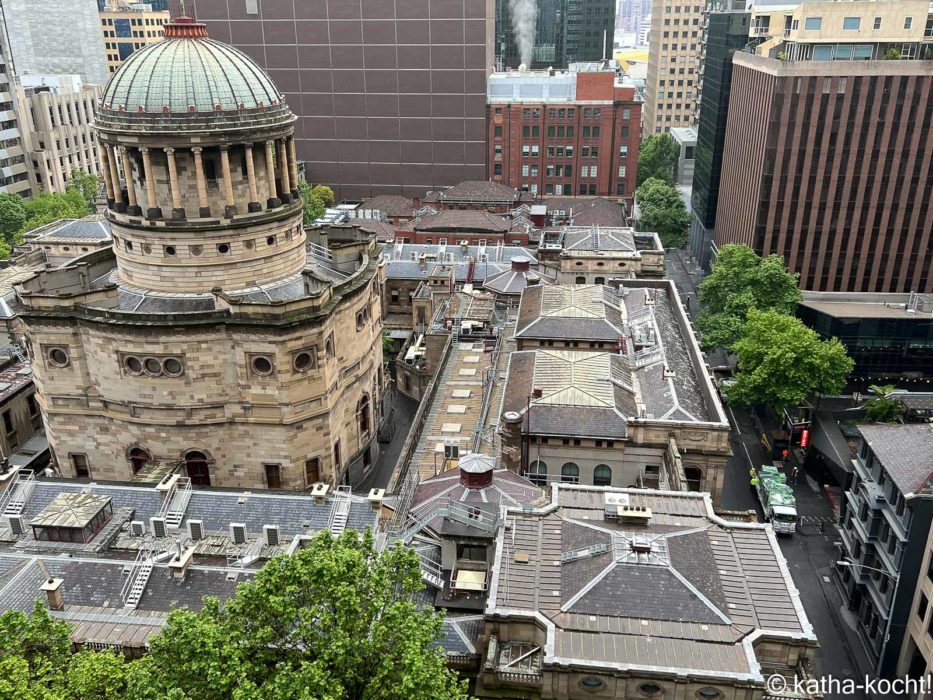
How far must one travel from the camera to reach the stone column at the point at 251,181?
61438 mm

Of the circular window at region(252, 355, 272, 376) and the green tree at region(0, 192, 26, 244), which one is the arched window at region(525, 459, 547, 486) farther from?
the green tree at region(0, 192, 26, 244)

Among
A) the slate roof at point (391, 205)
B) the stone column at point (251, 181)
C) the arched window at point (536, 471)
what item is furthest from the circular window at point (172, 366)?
the slate roof at point (391, 205)

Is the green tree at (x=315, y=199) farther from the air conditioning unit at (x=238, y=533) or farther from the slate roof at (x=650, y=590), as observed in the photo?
the slate roof at (x=650, y=590)

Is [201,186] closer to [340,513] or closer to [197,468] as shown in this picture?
[197,468]

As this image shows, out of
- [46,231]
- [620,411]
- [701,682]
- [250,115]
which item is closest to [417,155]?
[46,231]

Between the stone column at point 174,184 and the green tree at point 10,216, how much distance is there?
8931 cm

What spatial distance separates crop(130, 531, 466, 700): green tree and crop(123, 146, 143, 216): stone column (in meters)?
40.6

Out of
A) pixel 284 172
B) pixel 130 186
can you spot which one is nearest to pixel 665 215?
pixel 284 172

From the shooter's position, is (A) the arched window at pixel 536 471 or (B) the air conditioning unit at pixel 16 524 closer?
(B) the air conditioning unit at pixel 16 524

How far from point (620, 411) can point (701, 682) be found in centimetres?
2555

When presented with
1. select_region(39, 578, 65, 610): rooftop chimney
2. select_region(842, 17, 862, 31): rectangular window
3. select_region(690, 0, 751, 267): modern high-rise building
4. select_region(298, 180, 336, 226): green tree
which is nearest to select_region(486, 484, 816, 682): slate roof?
select_region(39, 578, 65, 610): rooftop chimney

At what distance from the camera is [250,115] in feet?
Answer: 200

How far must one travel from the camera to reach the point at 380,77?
148 metres

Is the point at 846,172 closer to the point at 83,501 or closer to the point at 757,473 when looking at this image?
the point at 757,473
